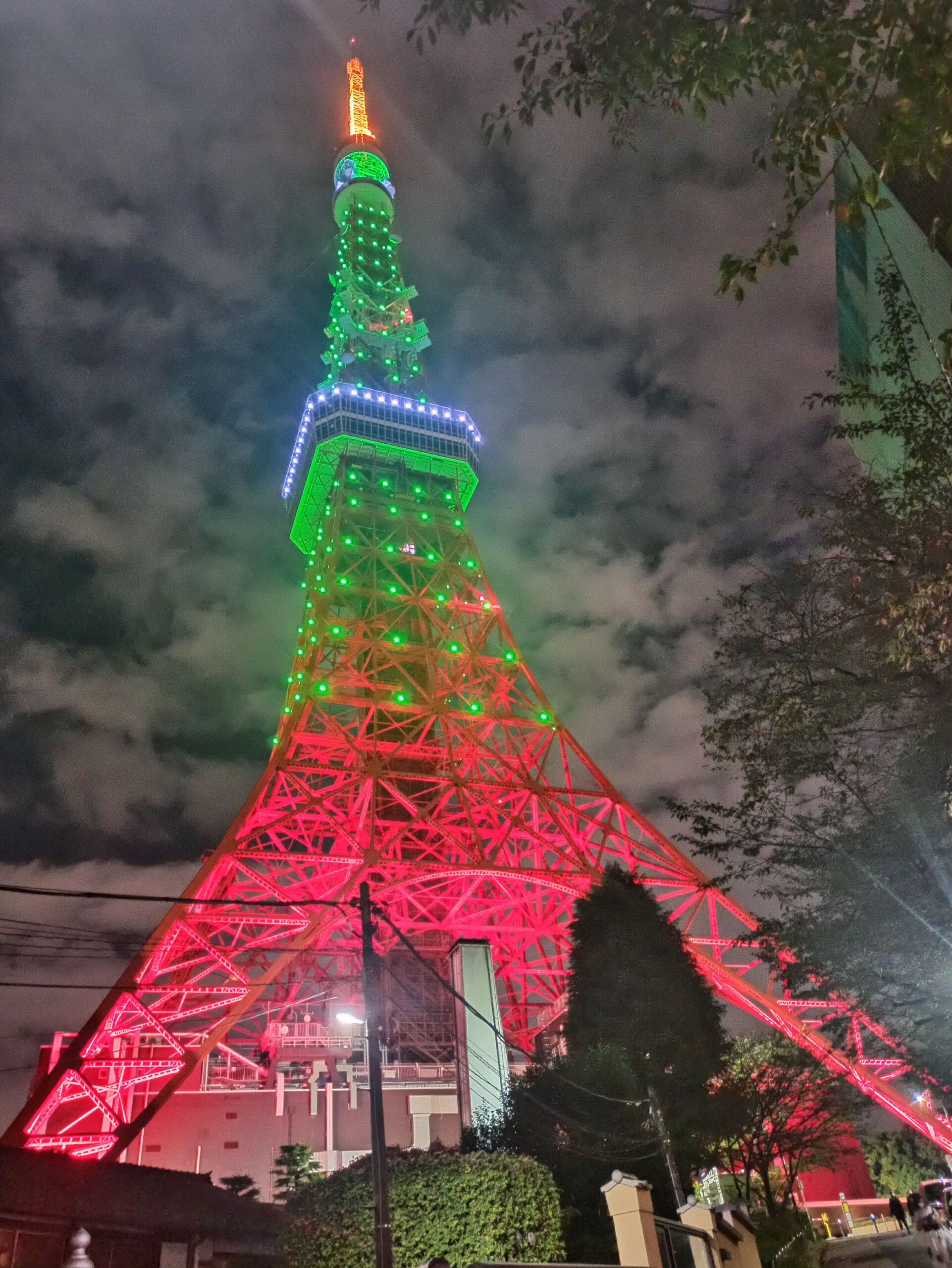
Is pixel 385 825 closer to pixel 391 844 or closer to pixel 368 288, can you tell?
pixel 391 844

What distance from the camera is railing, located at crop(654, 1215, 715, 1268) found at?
858 cm

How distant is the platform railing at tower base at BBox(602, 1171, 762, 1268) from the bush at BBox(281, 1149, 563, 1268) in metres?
2.78

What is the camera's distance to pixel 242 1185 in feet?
69.1

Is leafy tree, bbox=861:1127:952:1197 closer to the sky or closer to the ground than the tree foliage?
closer to the ground

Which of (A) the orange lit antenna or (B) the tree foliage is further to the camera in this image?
(A) the orange lit antenna

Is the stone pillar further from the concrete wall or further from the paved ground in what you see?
the concrete wall

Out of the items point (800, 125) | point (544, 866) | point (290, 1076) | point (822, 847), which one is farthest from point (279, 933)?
point (800, 125)

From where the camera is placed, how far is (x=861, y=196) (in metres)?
4.70

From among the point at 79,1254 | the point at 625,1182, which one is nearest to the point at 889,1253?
the point at 625,1182

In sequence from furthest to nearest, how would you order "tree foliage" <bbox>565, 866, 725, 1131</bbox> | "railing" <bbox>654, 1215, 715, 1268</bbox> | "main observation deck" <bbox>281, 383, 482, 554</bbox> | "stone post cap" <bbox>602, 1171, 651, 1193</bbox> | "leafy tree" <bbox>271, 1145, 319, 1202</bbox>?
"main observation deck" <bbox>281, 383, 482, 554</bbox>
"leafy tree" <bbox>271, 1145, 319, 1202</bbox>
"tree foliage" <bbox>565, 866, 725, 1131</bbox>
"railing" <bbox>654, 1215, 715, 1268</bbox>
"stone post cap" <bbox>602, 1171, 651, 1193</bbox>

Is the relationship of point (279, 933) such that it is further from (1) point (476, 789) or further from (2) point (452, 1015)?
(2) point (452, 1015)

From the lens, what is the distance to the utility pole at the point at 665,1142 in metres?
13.3

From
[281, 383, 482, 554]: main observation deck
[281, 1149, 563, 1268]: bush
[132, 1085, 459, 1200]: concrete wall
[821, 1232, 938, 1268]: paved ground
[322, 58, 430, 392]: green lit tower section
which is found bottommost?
[821, 1232, 938, 1268]: paved ground

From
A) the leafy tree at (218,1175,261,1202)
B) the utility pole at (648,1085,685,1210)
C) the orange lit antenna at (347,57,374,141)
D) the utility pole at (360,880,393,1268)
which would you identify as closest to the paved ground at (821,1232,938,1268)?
the utility pole at (648,1085,685,1210)
